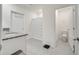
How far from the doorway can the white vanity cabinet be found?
0.64 m

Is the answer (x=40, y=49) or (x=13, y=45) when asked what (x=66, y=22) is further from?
(x=13, y=45)

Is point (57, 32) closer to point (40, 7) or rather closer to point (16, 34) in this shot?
point (40, 7)

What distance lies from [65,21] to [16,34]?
36.9 inches

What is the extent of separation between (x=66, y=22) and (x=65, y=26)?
0.08 m

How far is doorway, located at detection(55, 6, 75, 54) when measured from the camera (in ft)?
3.98

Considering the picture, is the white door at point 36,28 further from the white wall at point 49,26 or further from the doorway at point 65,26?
the doorway at point 65,26

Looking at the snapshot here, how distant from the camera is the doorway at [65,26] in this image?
1213 mm

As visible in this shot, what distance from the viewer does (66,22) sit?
1.31 metres

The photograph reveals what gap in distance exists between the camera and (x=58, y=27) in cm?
129

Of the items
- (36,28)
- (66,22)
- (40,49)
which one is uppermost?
(66,22)

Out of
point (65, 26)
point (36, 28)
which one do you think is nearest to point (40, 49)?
point (36, 28)

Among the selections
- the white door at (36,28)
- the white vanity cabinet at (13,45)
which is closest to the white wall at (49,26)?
the white door at (36,28)

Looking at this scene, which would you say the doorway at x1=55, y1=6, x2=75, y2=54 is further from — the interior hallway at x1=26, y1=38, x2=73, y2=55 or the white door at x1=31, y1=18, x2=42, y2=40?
the white door at x1=31, y1=18, x2=42, y2=40

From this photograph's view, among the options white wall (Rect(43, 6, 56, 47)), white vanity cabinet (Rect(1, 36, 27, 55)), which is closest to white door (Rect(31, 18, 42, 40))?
white wall (Rect(43, 6, 56, 47))
